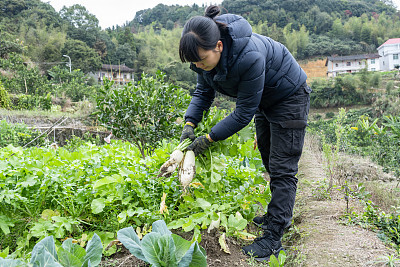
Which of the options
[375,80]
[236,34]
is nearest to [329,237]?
[236,34]

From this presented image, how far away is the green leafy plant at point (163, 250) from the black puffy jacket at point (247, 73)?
819 mm

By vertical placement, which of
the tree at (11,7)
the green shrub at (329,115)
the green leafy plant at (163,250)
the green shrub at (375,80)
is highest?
the tree at (11,7)

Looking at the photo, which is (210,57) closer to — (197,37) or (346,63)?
(197,37)

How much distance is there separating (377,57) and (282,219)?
62.7 m

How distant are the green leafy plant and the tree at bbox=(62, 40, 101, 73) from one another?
134 feet

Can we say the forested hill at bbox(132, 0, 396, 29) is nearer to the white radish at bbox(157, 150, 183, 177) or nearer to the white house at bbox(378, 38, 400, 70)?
the white house at bbox(378, 38, 400, 70)

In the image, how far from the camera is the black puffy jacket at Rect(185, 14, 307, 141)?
67.5 inches

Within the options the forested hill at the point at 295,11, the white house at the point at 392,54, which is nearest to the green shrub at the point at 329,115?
the white house at the point at 392,54

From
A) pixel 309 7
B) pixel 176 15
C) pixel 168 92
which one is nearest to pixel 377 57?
pixel 309 7

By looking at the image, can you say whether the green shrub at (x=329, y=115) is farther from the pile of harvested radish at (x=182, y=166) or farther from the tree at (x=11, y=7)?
the tree at (x=11, y=7)

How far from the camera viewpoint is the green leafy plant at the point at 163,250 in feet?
3.76

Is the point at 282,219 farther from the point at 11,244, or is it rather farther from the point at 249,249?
the point at 11,244

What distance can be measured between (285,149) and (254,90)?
0.52 meters

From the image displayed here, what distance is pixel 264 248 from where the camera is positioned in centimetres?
200
